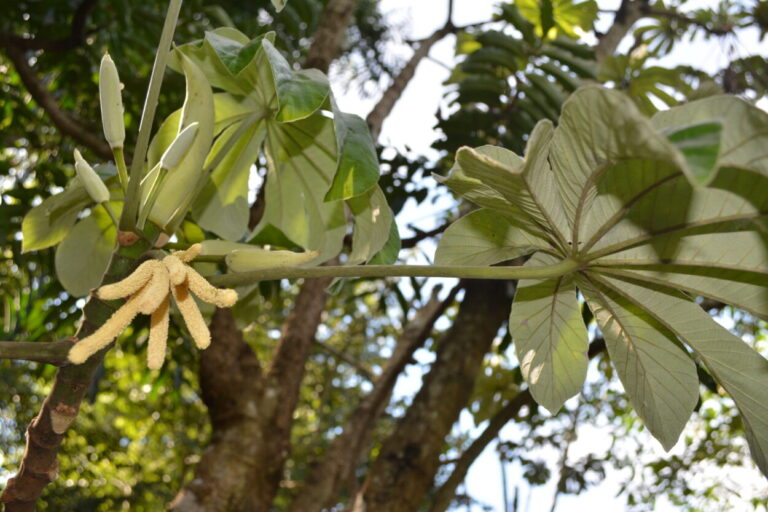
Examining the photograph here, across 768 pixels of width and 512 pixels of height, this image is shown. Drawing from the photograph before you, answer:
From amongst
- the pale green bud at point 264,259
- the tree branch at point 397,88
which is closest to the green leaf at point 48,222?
the pale green bud at point 264,259

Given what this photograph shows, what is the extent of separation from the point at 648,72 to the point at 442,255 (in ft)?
5.32

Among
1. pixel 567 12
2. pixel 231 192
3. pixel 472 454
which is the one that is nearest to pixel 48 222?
pixel 231 192

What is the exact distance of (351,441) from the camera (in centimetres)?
198

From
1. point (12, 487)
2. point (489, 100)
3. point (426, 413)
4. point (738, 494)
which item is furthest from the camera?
point (738, 494)

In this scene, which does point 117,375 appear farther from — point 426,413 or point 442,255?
point 442,255

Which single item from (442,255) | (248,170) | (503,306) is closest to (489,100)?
(503,306)

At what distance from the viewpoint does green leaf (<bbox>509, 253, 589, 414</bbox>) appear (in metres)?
0.97

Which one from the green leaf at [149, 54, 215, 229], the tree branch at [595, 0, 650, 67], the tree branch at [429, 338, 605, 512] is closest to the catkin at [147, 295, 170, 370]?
the green leaf at [149, 54, 215, 229]

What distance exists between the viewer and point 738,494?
357 centimetres

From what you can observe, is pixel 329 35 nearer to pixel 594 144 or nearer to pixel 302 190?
pixel 302 190

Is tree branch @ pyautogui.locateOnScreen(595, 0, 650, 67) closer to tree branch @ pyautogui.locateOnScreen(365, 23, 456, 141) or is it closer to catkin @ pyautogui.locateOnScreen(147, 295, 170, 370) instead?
tree branch @ pyautogui.locateOnScreen(365, 23, 456, 141)

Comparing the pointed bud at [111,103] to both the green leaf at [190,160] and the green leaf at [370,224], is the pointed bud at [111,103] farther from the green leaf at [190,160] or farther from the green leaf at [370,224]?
the green leaf at [370,224]

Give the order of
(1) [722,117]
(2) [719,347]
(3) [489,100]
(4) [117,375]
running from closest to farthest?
(1) [722,117] → (2) [719,347] → (3) [489,100] → (4) [117,375]

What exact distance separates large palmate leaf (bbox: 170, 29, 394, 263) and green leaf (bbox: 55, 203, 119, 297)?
150 millimetres
